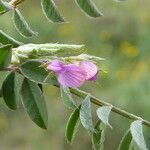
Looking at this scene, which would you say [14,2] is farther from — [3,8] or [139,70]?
[139,70]

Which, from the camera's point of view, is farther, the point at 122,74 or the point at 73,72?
the point at 122,74

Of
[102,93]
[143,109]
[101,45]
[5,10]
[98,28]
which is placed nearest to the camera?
[5,10]

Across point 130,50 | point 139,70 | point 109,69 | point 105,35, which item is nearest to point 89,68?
point 109,69

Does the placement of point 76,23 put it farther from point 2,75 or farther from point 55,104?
point 2,75

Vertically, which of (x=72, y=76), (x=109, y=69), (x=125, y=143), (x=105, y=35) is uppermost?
(x=72, y=76)

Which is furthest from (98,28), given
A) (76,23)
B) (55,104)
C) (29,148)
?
(29,148)

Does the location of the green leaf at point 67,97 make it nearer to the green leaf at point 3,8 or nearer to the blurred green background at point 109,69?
the green leaf at point 3,8
